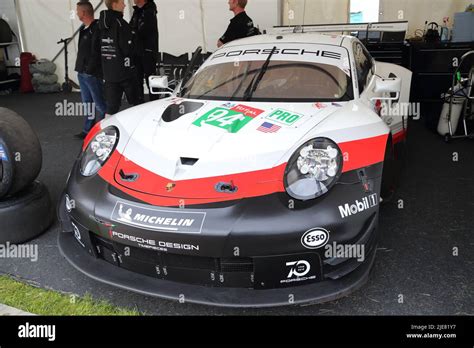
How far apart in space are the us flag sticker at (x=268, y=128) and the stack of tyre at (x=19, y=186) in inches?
62.5

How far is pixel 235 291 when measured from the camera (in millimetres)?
2006

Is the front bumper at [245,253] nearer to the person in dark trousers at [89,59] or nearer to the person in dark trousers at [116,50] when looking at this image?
the person in dark trousers at [116,50]

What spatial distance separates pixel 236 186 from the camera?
2.11 meters

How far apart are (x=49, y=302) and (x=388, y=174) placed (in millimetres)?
2059

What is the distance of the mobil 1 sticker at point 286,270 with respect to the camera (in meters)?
1.96

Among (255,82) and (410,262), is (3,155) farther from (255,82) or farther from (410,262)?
(410,262)

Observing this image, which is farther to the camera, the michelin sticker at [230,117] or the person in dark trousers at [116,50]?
the person in dark trousers at [116,50]

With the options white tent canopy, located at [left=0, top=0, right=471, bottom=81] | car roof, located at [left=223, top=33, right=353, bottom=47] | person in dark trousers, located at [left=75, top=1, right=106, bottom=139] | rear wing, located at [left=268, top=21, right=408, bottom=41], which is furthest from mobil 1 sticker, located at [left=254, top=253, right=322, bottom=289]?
white tent canopy, located at [left=0, top=0, right=471, bottom=81]

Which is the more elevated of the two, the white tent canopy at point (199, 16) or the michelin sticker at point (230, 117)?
the white tent canopy at point (199, 16)

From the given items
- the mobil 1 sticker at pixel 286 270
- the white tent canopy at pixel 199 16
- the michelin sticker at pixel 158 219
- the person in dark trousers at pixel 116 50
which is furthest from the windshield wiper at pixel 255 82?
the white tent canopy at pixel 199 16

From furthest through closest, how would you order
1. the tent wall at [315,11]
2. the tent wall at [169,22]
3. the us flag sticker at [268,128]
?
the tent wall at [169,22]
the tent wall at [315,11]
the us flag sticker at [268,128]

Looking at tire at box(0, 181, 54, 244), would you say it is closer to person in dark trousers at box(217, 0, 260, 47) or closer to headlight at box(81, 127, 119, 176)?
headlight at box(81, 127, 119, 176)

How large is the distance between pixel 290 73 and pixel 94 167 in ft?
4.93

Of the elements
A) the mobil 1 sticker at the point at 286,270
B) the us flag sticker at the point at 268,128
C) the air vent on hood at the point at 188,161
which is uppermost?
the us flag sticker at the point at 268,128
